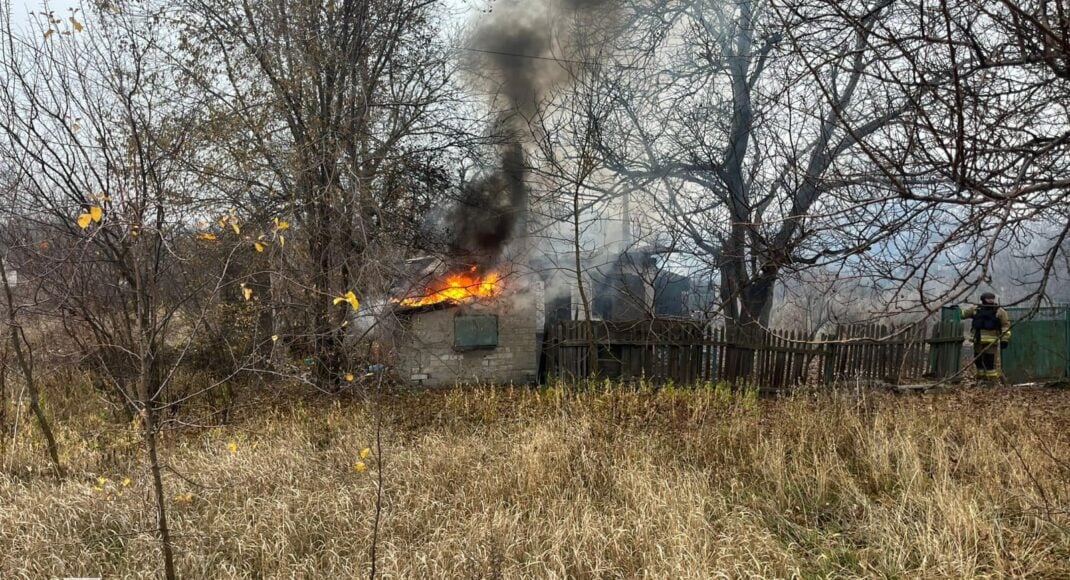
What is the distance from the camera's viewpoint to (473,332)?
11.5 m

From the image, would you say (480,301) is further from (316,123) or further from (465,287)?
(316,123)

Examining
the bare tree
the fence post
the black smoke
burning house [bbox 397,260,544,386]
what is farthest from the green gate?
the bare tree

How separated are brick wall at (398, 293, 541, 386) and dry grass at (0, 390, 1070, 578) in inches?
162

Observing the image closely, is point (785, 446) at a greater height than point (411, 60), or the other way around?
point (411, 60)

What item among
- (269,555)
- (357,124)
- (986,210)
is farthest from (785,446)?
(357,124)

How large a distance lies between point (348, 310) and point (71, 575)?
5068 mm

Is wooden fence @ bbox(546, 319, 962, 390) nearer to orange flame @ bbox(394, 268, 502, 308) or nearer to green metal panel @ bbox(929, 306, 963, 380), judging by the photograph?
green metal panel @ bbox(929, 306, 963, 380)

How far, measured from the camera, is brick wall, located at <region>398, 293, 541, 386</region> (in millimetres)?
11383

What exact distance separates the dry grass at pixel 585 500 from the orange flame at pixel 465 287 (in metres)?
3.89

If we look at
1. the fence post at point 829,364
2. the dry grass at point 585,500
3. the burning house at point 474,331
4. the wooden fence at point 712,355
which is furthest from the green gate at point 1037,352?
the burning house at point 474,331

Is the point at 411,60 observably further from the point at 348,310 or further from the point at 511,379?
the point at 511,379

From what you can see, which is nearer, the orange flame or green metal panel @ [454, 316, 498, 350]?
the orange flame

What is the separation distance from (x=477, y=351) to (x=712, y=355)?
404 cm

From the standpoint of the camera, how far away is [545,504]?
190 inches
